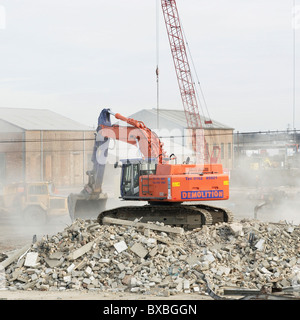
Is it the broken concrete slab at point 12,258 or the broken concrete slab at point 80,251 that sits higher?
the broken concrete slab at point 80,251

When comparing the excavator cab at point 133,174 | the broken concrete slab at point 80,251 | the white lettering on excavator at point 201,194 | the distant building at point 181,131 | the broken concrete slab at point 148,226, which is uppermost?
the distant building at point 181,131

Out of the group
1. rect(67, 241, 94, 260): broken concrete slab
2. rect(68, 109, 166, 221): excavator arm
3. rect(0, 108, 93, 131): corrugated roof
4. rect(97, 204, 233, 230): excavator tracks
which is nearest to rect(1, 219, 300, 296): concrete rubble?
rect(67, 241, 94, 260): broken concrete slab

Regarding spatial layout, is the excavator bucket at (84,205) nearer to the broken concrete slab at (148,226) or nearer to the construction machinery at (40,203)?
the construction machinery at (40,203)

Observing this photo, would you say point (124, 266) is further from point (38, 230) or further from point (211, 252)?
point (38, 230)

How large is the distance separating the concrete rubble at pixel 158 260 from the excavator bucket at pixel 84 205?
5.77 metres

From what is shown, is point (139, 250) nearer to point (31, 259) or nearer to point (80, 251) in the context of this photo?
point (80, 251)

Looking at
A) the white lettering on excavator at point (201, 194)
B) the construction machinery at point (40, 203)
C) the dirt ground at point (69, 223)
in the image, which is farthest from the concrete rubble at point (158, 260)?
the construction machinery at point (40, 203)

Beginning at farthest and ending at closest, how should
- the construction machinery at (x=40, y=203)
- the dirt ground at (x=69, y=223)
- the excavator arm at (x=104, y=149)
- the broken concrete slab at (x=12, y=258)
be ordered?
the construction machinery at (x=40, y=203)
the excavator arm at (x=104, y=149)
the broken concrete slab at (x=12, y=258)
the dirt ground at (x=69, y=223)

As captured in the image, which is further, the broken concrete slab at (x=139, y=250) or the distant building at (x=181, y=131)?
the distant building at (x=181, y=131)

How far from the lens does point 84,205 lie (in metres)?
24.0

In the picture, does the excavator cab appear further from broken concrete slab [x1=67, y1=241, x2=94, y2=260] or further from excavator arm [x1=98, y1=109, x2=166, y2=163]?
broken concrete slab [x1=67, y1=241, x2=94, y2=260]

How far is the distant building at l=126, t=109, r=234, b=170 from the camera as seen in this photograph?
69.8 metres

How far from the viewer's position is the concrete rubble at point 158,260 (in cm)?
1454

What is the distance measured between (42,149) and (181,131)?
22.5 meters
